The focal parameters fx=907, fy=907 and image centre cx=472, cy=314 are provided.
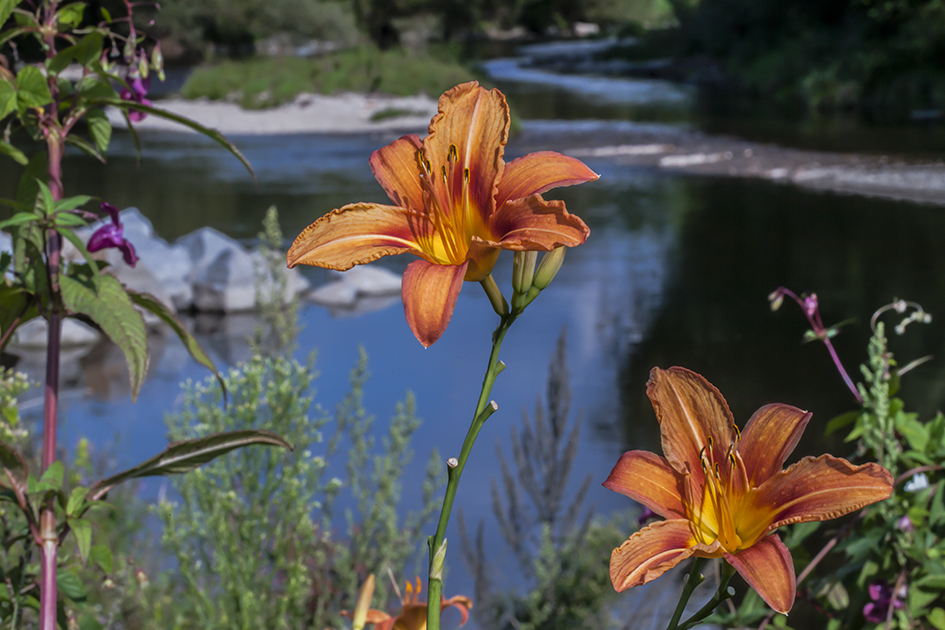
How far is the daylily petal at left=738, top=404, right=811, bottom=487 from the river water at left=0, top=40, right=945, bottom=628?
2.20 meters

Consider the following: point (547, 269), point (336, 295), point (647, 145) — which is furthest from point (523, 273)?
point (647, 145)

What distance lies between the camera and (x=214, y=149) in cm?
1484

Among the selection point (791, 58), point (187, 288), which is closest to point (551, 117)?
point (791, 58)

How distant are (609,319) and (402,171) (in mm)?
5568

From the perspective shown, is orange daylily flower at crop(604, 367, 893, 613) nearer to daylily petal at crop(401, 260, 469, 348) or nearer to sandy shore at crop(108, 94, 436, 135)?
daylily petal at crop(401, 260, 469, 348)

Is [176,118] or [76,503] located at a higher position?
[176,118]

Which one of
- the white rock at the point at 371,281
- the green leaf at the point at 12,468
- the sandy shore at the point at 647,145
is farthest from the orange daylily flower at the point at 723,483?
the sandy shore at the point at 647,145

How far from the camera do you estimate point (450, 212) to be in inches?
32.0

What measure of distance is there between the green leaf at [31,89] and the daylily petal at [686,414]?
33.7 inches

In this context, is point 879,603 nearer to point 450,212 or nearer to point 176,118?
point 450,212

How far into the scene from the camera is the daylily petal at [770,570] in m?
0.67

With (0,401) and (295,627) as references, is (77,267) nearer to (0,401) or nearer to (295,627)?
(0,401)

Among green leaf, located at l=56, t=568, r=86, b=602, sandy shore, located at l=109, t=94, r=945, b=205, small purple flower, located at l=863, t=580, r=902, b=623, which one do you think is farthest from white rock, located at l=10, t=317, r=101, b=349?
small purple flower, located at l=863, t=580, r=902, b=623

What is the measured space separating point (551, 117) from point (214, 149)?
20.5 ft
